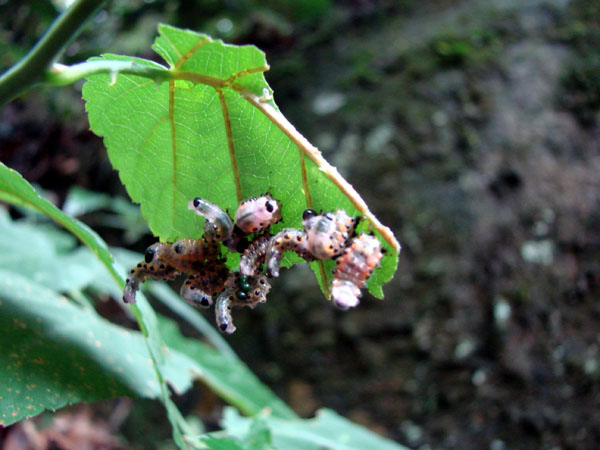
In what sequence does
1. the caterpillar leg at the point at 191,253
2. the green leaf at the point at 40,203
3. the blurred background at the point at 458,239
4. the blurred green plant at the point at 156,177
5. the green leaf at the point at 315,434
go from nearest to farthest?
the blurred green plant at the point at 156,177
the green leaf at the point at 40,203
the caterpillar leg at the point at 191,253
the green leaf at the point at 315,434
the blurred background at the point at 458,239

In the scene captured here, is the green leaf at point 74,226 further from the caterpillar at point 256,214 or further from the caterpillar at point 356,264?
the caterpillar at point 356,264

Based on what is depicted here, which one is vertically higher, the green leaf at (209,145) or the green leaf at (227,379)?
the green leaf at (209,145)

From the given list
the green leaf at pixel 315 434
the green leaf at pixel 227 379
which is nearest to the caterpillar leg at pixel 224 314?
the green leaf at pixel 315 434

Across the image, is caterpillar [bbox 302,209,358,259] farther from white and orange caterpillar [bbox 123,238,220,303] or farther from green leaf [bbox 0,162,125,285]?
green leaf [bbox 0,162,125,285]

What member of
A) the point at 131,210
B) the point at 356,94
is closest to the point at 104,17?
the point at 131,210

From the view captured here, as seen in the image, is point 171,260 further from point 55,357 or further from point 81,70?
point 81,70

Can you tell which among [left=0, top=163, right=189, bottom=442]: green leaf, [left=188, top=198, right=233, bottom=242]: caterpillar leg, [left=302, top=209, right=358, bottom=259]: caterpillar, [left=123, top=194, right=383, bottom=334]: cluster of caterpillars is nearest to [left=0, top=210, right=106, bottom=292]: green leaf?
[left=0, top=163, right=189, bottom=442]: green leaf
